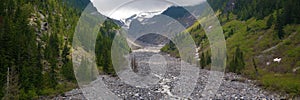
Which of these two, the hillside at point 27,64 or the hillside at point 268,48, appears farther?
the hillside at point 268,48

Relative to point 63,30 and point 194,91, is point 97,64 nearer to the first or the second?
point 63,30

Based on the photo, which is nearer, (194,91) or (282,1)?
(194,91)

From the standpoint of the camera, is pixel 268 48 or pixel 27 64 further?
pixel 268 48

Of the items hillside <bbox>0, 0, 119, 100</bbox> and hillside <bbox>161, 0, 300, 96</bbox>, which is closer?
hillside <bbox>0, 0, 119, 100</bbox>

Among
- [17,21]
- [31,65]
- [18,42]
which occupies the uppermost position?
[17,21]

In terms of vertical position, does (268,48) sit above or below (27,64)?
above

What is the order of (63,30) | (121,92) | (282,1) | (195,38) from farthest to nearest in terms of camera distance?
(195,38) → (282,1) → (63,30) → (121,92)

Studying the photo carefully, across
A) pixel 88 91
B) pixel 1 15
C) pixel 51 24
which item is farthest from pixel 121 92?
pixel 51 24

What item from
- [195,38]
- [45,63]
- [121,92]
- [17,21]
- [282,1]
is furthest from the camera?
[195,38]
